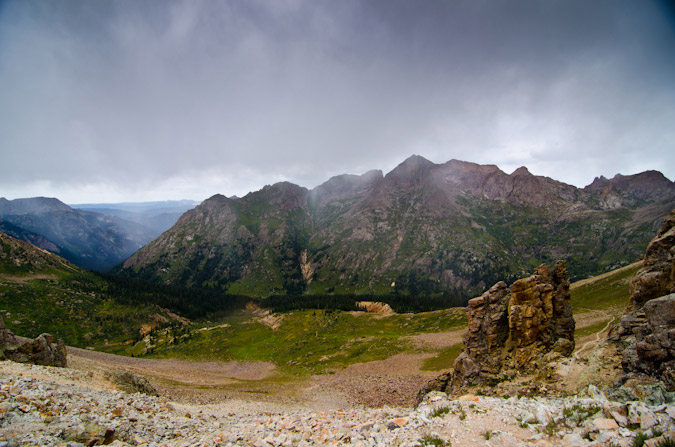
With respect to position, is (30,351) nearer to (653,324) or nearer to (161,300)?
(653,324)

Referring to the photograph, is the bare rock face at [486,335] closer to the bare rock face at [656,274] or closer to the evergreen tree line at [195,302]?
the bare rock face at [656,274]

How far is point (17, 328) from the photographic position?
291 feet

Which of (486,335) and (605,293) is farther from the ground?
(486,335)

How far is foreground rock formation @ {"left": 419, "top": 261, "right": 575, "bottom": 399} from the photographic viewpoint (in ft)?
73.8

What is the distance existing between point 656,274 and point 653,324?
6.74 meters

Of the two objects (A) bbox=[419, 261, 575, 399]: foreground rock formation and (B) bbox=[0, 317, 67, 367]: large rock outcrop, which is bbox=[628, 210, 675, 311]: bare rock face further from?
(B) bbox=[0, 317, 67, 367]: large rock outcrop

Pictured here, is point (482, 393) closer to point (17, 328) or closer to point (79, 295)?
point (17, 328)

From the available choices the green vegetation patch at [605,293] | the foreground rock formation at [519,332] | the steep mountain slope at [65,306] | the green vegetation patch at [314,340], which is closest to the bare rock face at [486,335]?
the foreground rock formation at [519,332]

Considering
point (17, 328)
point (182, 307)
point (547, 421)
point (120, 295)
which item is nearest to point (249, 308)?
point (182, 307)

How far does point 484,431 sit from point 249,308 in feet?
659

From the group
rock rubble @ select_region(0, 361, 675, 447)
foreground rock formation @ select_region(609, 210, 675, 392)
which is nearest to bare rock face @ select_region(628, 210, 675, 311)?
foreground rock formation @ select_region(609, 210, 675, 392)

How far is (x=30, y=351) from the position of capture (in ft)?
98.2

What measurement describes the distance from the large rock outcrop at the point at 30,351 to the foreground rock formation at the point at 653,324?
4830 cm

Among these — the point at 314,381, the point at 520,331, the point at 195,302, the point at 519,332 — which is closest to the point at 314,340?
the point at 314,381
